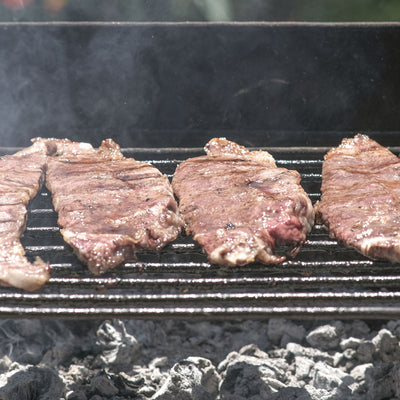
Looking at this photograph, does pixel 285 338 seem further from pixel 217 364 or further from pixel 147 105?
pixel 147 105

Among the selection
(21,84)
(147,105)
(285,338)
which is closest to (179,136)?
(147,105)

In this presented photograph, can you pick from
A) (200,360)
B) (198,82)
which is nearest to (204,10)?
(198,82)

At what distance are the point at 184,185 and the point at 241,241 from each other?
72cm

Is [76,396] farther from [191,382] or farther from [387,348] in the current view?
[387,348]

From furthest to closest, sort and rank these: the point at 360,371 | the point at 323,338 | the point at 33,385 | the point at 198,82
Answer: the point at 198,82 → the point at 323,338 → the point at 360,371 → the point at 33,385

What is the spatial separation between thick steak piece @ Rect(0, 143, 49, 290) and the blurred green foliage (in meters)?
2.25

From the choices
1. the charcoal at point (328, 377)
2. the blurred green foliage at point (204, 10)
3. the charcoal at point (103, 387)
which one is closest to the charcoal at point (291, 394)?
the charcoal at point (328, 377)

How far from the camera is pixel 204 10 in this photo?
585 centimetres

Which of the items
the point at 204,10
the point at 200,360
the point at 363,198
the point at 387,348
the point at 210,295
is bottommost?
the point at 200,360

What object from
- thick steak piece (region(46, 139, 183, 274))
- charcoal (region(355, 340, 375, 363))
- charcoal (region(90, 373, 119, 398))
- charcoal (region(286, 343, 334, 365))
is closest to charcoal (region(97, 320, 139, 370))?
charcoal (region(90, 373, 119, 398))

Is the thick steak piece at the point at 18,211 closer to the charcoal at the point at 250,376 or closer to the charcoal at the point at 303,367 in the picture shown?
the charcoal at the point at 250,376

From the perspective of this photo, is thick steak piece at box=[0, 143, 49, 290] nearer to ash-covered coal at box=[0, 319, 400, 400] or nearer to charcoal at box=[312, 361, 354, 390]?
ash-covered coal at box=[0, 319, 400, 400]

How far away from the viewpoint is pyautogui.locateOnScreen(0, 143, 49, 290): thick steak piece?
2.43 m

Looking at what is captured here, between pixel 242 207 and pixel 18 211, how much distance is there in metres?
1.22
